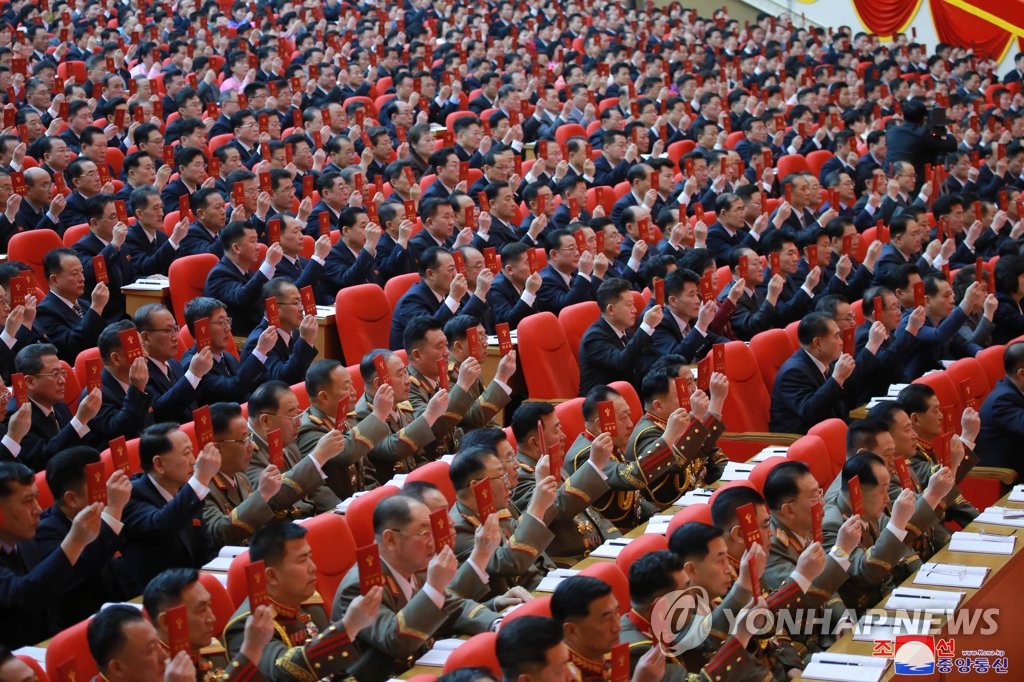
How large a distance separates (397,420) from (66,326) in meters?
1.81

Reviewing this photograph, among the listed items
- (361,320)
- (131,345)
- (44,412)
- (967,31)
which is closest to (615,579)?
(131,345)

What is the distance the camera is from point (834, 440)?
544 cm

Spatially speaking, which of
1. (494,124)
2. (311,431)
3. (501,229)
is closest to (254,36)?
(494,124)

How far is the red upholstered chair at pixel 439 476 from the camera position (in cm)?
466

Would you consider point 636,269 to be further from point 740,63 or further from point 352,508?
point 740,63

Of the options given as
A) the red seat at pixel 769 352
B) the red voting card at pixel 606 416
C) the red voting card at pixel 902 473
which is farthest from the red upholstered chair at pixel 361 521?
the red seat at pixel 769 352

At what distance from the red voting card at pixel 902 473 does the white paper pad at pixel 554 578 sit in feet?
4.34

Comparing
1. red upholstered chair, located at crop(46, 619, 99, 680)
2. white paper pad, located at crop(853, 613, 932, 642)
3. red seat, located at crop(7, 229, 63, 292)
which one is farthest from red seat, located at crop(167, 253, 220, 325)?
white paper pad, located at crop(853, 613, 932, 642)

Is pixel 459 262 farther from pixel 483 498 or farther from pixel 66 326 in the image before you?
pixel 483 498

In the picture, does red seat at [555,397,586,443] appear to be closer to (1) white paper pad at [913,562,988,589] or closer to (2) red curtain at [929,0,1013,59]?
(1) white paper pad at [913,562,988,589]

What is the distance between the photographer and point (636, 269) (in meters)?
7.89

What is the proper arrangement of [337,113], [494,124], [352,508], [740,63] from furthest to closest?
[740,63] < [494,124] < [337,113] < [352,508]

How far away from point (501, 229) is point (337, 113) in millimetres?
2442

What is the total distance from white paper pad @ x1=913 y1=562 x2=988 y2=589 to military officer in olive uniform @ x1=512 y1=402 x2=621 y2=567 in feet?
3.49
